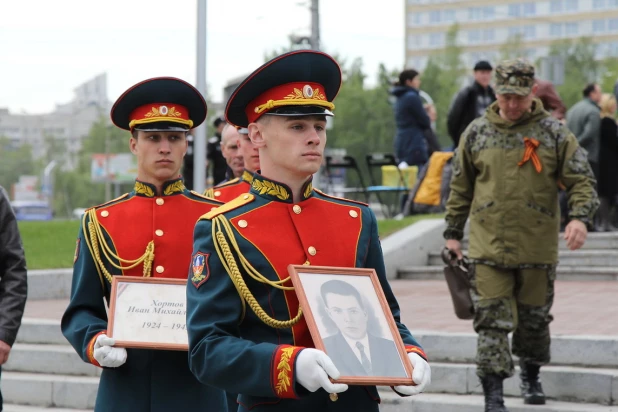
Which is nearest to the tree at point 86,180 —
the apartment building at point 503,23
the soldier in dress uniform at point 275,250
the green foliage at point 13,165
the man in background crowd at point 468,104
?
the green foliage at point 13,165

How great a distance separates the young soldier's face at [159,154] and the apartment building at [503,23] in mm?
112907

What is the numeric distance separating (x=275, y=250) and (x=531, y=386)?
4.62 metres

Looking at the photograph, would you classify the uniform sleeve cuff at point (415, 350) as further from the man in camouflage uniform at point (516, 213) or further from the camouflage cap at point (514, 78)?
the camouflage cap at point (514, 78)

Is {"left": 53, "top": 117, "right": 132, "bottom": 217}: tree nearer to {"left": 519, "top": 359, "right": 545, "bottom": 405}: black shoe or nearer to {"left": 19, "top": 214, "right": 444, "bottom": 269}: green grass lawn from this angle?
{"left": 19, "top": 214, "right": 444, "bottom": 269}: green grass lawn

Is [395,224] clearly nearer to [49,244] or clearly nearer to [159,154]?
[49,244]

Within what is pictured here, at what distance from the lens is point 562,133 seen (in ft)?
24.4

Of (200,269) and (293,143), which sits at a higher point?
(293,143)

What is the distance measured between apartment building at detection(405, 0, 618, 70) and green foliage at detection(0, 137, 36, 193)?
38743 millimetres

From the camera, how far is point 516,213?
741 centimetres

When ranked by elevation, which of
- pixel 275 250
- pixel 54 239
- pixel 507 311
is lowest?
pixel 54 239

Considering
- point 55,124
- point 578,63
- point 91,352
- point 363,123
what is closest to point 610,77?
point 578,63

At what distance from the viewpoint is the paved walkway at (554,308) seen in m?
9.43

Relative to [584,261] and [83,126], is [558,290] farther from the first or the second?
[83,126]

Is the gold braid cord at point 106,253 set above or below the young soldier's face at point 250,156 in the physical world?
below
